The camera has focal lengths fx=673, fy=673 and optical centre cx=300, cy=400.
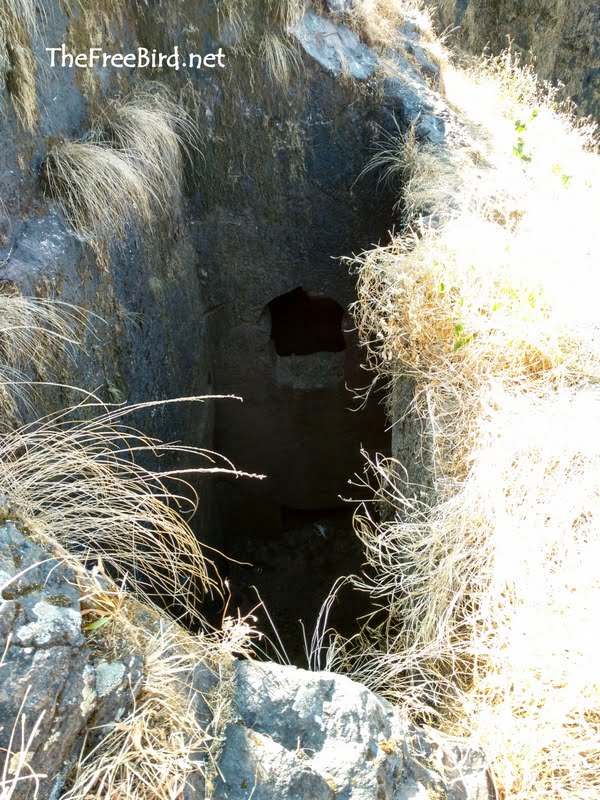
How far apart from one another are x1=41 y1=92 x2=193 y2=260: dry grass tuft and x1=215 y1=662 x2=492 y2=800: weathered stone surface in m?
2.24

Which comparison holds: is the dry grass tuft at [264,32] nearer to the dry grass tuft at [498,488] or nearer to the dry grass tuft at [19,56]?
the dry grass tuft at [498,488]

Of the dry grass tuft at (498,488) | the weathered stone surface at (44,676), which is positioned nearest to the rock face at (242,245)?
the dry grass tuft at (498,488)

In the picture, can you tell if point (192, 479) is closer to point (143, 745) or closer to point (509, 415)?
point (509, 415)

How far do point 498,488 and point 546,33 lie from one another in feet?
29.4

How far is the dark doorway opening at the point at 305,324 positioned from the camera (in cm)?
625

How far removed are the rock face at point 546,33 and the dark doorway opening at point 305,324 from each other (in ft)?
15.5

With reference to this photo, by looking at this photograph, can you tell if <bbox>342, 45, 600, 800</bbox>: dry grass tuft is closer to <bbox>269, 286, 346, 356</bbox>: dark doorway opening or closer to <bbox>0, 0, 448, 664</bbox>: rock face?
<bbox>0, 0, 448, 664</bbox>: rock face

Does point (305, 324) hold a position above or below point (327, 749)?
below

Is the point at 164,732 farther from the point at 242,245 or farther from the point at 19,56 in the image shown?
the point at 242,245

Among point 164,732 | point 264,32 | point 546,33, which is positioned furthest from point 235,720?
point 546,33

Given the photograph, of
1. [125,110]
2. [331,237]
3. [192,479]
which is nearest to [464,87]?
[331,237]

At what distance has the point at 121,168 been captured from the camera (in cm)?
343

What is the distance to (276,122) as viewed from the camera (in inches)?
178

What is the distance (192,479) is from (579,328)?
280 cm
